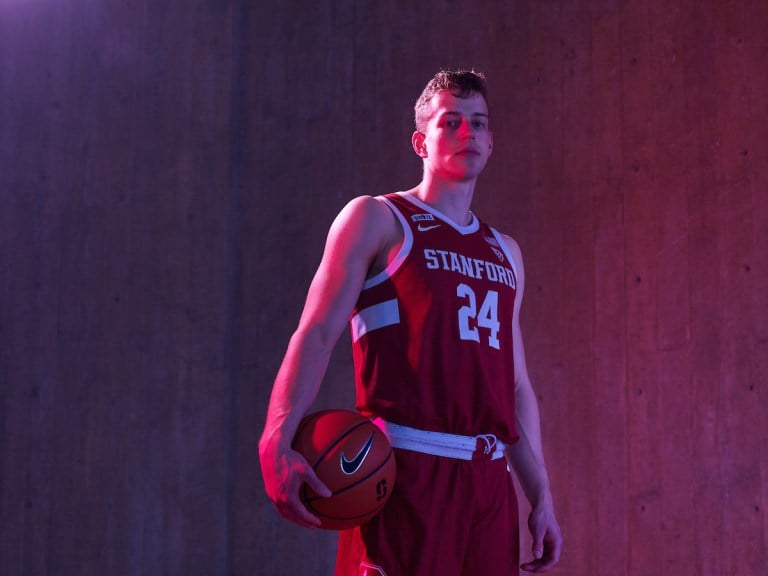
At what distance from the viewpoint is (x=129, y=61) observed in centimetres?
423

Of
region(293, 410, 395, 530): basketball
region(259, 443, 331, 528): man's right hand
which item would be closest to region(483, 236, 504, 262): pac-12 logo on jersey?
region(293, 410, 395, 530): basketball

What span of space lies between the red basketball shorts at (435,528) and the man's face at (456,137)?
30.1 inches

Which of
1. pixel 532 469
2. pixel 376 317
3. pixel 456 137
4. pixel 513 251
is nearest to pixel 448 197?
pixel 456 137

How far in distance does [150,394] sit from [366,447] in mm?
2541

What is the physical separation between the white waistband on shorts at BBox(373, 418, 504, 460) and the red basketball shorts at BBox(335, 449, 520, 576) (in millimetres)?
15

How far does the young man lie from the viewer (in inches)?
75.7

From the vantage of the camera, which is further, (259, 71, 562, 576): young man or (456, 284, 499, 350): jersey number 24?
(456, 284, 499, 350): jersey number 24

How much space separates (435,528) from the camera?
1.93 meters

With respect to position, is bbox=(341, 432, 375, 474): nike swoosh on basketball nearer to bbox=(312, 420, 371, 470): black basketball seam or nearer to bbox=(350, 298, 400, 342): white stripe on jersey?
bbox=(312, 420, 371, 470): black basketball seam

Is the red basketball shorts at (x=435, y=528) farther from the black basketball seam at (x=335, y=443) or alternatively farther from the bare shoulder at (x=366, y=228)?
the bare shoulder at (x=366, y=228)

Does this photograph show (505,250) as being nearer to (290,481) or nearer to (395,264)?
(395,264)

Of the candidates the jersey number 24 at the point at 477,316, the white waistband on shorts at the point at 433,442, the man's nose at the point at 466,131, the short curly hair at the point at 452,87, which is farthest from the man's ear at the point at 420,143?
the white waistband on shorts at the point at 433,442

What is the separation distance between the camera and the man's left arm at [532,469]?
221cm

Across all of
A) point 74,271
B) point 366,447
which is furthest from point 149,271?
point 366,447
